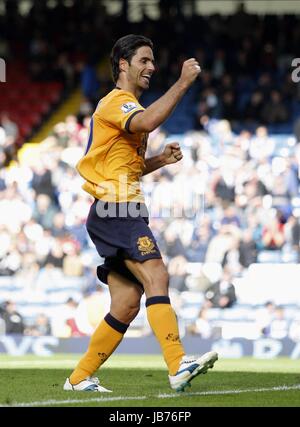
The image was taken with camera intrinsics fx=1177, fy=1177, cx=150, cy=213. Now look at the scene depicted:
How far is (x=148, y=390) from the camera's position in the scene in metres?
8.30

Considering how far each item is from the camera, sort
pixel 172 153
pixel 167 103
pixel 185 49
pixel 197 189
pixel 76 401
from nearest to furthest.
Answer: pixel 76 401 < pixel 167 103 < pixel 172 153 < pixel 197 189 < pixel 185 49

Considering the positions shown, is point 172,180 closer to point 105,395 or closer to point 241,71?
point 241,71

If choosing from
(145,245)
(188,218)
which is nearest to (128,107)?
(145,245)

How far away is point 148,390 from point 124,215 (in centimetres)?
125

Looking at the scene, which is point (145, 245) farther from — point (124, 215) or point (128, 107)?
point (128, 107)

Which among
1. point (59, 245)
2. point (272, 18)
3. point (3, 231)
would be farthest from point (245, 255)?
point (272, 18)

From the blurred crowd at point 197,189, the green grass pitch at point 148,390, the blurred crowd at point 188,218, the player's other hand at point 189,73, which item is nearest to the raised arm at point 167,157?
the player's other hand at point 189,73

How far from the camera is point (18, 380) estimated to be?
9.25 meters

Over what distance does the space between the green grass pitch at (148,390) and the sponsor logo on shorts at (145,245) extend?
0.96 metres

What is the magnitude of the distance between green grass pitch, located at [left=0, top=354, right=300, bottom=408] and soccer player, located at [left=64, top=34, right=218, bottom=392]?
0.29 m

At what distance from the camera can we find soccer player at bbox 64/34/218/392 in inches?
314

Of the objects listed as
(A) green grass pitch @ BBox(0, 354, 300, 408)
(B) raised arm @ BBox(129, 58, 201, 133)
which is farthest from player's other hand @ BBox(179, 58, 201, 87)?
(A) green grass pitch @ BBox(0, 354, 300, 408)

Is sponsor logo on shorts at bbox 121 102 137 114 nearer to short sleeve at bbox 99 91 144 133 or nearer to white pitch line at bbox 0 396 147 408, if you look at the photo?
short sleeve at bbox 99 91 144 133

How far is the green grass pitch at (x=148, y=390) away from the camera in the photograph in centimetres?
741
